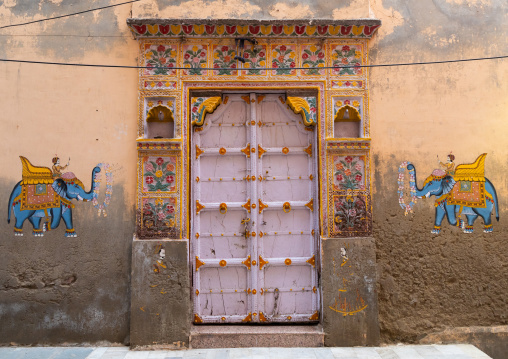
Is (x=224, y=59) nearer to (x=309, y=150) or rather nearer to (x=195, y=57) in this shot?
(x=195, y=57)

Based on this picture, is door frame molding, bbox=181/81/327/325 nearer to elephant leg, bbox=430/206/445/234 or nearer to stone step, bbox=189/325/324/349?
stone step, bbox=189/325/324/349

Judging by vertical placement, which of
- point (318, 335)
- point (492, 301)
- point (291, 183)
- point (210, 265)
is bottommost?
point (318, 335)

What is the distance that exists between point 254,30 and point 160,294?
266 cm

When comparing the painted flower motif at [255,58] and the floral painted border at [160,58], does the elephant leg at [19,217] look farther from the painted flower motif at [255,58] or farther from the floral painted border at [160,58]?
the painted flower motif at [255,58]

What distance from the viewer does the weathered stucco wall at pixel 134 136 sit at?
13.5 feet

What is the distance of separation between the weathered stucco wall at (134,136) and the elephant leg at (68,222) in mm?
56

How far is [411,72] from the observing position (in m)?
4.30

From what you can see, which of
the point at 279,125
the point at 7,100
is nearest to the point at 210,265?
the point at 279,125

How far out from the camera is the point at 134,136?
Result: 165 inches

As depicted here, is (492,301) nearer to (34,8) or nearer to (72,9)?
(72,9)

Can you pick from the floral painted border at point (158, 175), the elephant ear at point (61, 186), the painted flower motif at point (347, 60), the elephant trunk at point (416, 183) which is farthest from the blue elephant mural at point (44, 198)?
the elephant trunk at point (416, 183)

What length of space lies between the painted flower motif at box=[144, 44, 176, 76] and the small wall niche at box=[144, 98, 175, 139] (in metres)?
0.28

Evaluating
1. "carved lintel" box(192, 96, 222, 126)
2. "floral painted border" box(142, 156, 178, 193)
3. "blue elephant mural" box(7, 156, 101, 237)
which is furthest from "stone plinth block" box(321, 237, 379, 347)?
"blue elephant mural" box(7, 156, 101, 237)

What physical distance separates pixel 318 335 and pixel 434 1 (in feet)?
11.5
